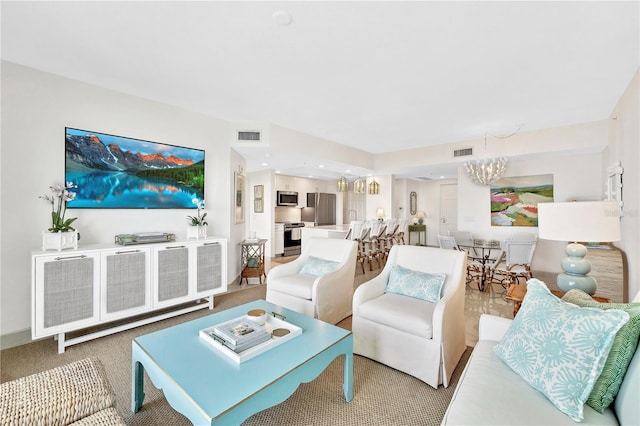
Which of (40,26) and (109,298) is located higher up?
(40,26)

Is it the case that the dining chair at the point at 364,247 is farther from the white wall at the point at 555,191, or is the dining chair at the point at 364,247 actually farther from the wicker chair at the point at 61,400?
the wicker chair at the point at 61,400

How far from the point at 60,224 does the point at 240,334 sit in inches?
89.6

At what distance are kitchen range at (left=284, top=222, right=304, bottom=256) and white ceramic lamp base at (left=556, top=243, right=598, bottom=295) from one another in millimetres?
6129

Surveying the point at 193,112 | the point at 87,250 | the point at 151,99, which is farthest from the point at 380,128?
the point at 87,250

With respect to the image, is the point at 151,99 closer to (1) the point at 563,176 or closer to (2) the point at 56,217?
(2) the point at 56,217

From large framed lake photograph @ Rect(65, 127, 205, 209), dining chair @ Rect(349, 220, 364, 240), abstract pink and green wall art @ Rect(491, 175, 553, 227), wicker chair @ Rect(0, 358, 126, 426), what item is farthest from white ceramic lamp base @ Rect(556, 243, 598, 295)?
large framed lake photograph @ Rect(65, 127, 205, 209)

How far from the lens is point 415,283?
2471 millimetres

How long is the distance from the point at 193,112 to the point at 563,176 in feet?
21.0

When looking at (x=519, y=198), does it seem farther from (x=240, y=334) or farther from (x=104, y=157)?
(x=104, y=157)

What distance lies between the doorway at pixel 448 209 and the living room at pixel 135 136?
3.59 metres

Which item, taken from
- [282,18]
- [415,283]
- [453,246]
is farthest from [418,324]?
[453,246]

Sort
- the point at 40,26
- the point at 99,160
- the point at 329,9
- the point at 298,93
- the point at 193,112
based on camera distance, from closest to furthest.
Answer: the point at 329,9, the point at 40,26, the point at 99,160, the point at 298,93, the point at 193,112

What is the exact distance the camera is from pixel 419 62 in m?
2.58

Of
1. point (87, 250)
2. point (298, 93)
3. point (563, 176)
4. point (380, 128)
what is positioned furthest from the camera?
point (563, 176)
